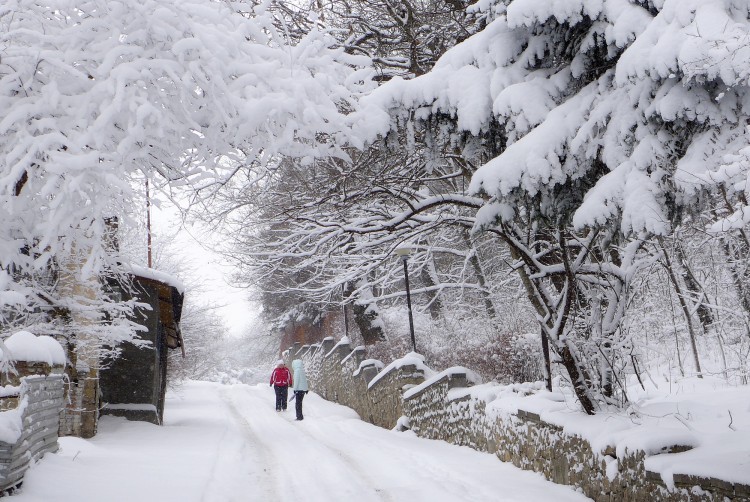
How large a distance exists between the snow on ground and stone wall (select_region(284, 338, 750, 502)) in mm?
215

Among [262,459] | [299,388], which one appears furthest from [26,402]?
[299,388]

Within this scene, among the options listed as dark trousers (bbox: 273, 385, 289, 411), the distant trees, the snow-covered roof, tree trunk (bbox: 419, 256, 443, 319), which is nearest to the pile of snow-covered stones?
the distant trees

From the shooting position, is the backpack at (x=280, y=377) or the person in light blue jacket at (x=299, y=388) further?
the backpack at (x=280, y=377)

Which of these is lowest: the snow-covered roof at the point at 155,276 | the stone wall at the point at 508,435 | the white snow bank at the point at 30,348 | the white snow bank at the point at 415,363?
the stone wall at the point at 508,435

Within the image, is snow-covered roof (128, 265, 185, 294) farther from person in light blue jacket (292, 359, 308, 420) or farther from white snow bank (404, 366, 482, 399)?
white snow bank (404, 366, 482, 399)

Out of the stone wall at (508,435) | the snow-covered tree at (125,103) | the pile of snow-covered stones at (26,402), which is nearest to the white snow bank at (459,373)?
the stone wall at (508,435)

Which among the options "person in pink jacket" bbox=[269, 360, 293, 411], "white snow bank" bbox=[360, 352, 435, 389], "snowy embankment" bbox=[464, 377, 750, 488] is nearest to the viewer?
"snowy embankment" bbox=[464, 377, 750, 488]

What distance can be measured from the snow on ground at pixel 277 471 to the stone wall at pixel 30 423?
180mm

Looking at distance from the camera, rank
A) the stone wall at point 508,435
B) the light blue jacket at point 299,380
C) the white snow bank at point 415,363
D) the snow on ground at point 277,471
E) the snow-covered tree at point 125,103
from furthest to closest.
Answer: the light blue jacket at point 299,380 < the white snow bank at point 415,363 < the snow on ground at point 277,471 < the stone wall at point 508,435 < the snow-covered tree at point 125,103

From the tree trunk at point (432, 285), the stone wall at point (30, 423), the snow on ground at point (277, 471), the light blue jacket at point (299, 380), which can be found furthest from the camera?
the tree trunk at point (432, 285)

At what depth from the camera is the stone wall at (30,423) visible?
527 centimetres

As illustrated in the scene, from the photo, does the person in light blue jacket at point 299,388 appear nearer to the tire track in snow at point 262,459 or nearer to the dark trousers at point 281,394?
the tire track in snow at point 262,459

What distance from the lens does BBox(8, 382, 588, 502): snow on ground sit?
19.9 feet

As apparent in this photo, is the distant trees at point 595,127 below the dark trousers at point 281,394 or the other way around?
the other way around
